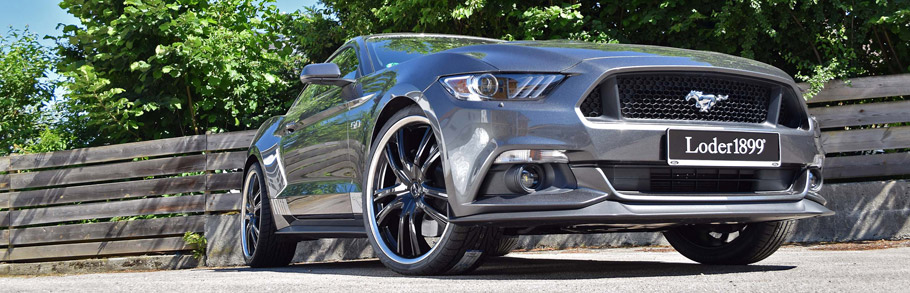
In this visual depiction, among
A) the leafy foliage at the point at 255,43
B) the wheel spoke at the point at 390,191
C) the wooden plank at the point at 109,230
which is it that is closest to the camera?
the wheel spoke at the point at 390,191

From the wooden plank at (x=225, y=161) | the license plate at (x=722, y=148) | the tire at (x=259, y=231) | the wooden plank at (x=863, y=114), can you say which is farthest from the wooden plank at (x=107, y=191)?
the license plate at (x=722, y=148)

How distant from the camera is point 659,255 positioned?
678 cm

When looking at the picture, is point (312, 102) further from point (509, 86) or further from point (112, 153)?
point (112, 153)

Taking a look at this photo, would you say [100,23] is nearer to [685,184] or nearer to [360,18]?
[360,18]

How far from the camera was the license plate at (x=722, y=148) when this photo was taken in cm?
393

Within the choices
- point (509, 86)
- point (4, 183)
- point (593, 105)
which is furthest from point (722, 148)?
point (4, 183)

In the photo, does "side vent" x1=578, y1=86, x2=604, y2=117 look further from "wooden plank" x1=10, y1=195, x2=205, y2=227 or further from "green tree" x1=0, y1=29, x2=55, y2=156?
"green tree" x1=0, y1=29, x2=55, y2=156

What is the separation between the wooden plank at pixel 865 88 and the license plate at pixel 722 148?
161 inches

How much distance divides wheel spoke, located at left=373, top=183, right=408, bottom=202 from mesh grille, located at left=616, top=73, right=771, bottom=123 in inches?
43.2

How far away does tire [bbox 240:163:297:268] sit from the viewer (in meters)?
6.45

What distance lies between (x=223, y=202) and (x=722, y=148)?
19.4ft

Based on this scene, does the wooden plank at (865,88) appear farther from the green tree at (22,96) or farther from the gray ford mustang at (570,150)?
the green tree at (22,96)

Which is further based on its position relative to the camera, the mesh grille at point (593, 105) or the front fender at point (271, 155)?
the front fender at point (271, 155)

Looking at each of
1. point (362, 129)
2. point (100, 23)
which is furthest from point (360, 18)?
point (362, 129)
